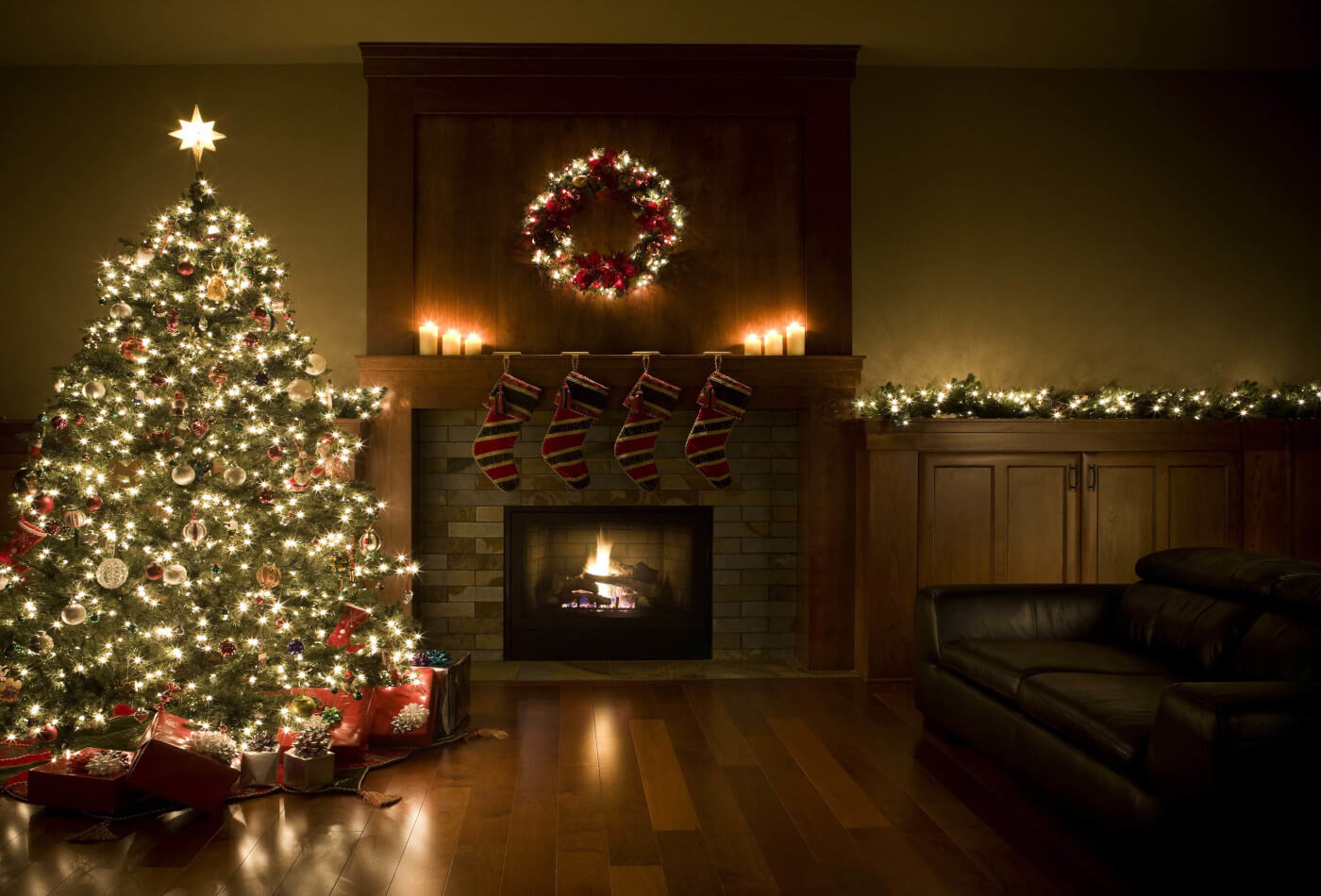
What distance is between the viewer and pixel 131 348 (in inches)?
124

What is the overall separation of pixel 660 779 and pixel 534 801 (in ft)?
1.42

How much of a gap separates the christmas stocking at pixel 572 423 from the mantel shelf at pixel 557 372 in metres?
0.10

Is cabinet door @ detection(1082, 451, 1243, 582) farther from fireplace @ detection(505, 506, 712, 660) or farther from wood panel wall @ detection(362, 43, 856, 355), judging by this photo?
fireplace @ detection(505, 506, 712, 660)

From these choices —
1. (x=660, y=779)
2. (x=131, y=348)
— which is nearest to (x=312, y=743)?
(x=660, y=779)

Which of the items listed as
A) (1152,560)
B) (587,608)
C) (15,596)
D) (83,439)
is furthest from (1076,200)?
(15,596)

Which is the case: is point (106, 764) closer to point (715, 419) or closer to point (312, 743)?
point (312, 743)

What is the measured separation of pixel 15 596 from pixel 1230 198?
5859 mm

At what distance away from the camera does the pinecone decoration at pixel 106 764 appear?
2.83 meters

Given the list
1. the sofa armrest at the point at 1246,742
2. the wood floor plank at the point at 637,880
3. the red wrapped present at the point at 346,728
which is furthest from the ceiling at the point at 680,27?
the wood floor plank at the point at 637,880

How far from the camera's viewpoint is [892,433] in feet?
14.5

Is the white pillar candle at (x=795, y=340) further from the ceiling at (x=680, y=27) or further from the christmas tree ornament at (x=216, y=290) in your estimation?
the christmas tree ornament at (x=216, y=290)

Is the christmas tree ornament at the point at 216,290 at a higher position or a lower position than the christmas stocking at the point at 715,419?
higher

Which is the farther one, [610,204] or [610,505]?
[610,505]

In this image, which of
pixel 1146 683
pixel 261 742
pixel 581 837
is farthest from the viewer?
pixel 261 742
